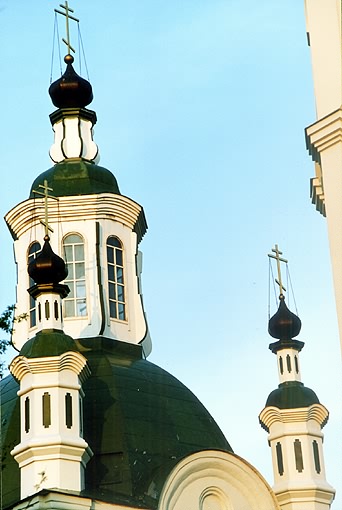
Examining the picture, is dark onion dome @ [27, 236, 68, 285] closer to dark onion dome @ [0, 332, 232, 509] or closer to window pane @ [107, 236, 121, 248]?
dark onion dome @ [0, 332, 232, 509]

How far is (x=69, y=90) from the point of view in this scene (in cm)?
2580

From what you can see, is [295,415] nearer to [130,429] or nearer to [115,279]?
[130,429]

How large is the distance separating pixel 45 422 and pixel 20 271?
5447mm

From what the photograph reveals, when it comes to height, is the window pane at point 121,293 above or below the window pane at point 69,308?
above

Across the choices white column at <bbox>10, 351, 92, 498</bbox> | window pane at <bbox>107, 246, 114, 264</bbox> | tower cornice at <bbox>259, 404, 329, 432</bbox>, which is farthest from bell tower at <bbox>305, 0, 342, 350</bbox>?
window pane at <bbox>107, 246, 114, 264</bbox>

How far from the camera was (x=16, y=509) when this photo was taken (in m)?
19.1

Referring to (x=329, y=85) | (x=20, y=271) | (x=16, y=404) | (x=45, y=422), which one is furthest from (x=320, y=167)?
(x=20, y=271)

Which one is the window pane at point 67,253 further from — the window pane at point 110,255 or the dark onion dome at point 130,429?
the dark onion dome at point 130,429

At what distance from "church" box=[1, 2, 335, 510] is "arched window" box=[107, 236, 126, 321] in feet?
0.08

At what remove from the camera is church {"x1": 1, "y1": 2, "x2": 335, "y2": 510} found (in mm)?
19594

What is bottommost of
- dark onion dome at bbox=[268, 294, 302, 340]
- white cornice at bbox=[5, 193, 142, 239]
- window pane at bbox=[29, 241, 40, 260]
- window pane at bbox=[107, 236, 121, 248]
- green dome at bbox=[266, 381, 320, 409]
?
green dome at bbox=[266, 381, 320, 409]

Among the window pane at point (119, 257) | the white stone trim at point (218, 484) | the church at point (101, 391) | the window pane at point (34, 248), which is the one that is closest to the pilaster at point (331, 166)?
the church at point (101, 391)

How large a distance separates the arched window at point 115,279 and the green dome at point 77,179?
0.98 metres

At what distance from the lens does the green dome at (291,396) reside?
2242cm
